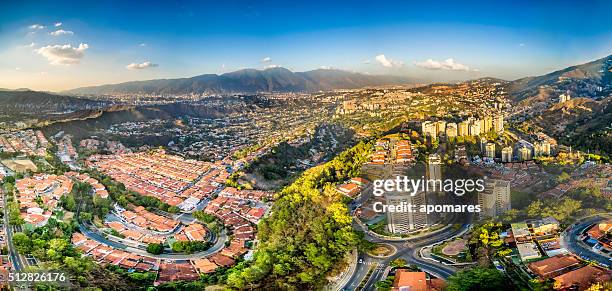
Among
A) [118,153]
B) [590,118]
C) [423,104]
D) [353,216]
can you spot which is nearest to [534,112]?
[590,118]

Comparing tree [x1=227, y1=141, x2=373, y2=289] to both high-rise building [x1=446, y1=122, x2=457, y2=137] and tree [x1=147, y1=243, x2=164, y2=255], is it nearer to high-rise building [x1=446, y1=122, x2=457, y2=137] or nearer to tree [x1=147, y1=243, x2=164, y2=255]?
tree [x1=147, y1=243, x2=164, y2=255]

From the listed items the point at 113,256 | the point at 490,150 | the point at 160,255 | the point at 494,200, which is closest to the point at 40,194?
the point at 113,256

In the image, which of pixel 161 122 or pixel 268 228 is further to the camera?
pixel 161 122

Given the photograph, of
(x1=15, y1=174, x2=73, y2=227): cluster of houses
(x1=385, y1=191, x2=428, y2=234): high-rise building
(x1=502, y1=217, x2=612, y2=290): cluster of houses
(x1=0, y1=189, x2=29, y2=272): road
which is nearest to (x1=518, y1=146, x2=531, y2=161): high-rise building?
(x1=502, y1=217, x2=612, y2=290): cluster of houses

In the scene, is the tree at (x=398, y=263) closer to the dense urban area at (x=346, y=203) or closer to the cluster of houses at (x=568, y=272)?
the dense urban area at (x=346, y=203)

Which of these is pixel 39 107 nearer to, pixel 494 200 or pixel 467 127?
pixel 467 127

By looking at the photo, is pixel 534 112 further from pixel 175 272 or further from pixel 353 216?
pixel 175 272
